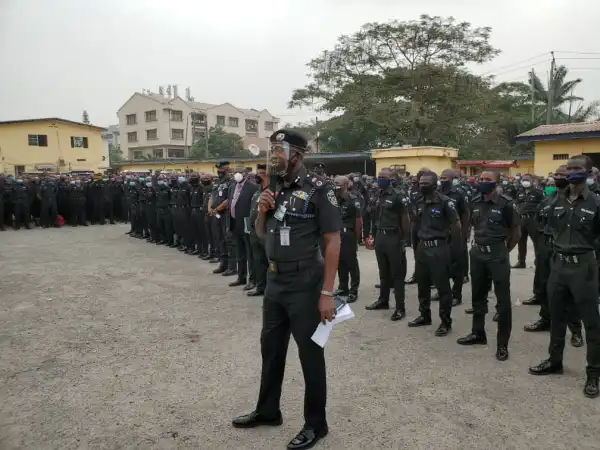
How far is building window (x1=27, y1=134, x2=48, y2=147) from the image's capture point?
1229 inches

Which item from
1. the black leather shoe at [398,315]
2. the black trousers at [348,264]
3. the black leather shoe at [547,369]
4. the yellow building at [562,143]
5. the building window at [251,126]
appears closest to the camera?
the black leather shoe at [547,369]

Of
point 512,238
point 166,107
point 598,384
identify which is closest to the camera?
point 598,384

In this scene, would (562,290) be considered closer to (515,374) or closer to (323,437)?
(515,374)

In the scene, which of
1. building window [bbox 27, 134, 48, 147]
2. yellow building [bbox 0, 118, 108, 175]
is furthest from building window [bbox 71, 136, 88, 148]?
building window [bbox 27, 134, 48, 147]

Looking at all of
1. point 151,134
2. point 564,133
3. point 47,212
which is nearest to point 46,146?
point 47,212

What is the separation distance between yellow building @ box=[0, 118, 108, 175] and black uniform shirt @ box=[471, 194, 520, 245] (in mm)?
33171

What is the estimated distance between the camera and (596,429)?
336 cm

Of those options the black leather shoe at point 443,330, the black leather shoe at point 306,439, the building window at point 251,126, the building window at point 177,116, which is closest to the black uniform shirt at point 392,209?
the black leather shoe at point 443,330

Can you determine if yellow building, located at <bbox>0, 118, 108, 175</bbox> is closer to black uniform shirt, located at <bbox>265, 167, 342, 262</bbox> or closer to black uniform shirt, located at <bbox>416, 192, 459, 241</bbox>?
black uniform shirt, located at <bbox>416, 192, 459, 241</bbox>

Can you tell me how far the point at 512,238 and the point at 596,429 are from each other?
6.83ft

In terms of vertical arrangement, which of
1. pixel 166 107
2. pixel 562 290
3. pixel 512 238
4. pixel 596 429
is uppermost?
pixel 166 107

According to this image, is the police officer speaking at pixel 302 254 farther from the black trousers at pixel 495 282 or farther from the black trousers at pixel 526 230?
the black trousers at pixel 526 230

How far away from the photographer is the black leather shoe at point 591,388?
3.85 m

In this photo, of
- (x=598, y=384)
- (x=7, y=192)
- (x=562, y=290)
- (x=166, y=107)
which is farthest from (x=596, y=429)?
(x=166, y=107)
